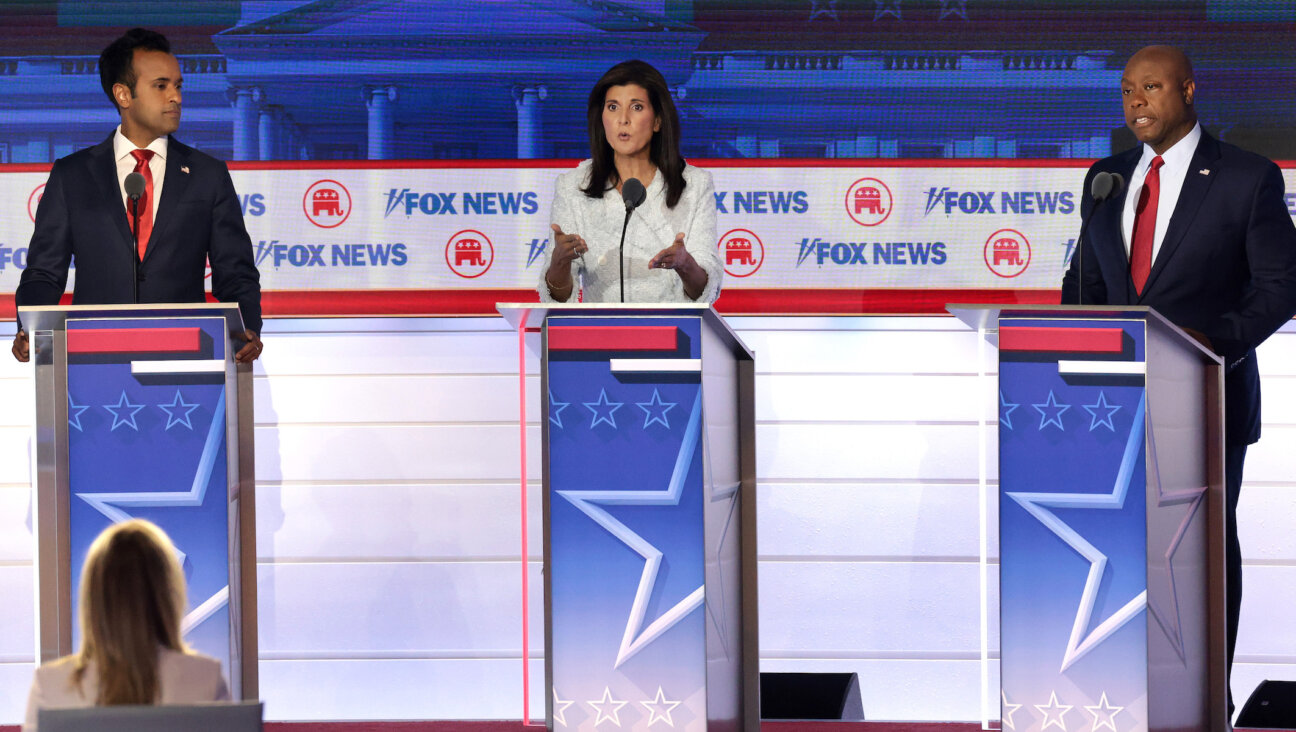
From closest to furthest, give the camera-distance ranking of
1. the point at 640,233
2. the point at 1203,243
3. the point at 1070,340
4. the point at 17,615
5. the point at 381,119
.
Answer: the point at 1070,340
the point at 1203,243
the point at 640,233
the point at 17,615
the point at 381,119

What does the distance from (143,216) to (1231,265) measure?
2400 mm

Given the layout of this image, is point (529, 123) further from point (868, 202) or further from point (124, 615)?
point (124, 615)

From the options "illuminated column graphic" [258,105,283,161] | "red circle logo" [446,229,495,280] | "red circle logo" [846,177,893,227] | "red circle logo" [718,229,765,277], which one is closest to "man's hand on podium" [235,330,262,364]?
"red circle logo" [446,229,495,280]

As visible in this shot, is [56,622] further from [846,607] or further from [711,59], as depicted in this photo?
[711,59]

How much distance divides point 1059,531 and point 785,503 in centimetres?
170

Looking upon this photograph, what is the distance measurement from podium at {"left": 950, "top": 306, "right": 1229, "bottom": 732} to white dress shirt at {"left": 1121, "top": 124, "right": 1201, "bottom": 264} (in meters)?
0.57

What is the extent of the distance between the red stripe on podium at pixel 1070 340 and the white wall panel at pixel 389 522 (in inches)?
72.0

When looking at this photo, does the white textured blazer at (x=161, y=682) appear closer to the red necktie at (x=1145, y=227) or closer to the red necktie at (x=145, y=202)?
the red necktie at (x=145, y=202)

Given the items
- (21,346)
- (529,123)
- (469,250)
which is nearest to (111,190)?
(21,346)

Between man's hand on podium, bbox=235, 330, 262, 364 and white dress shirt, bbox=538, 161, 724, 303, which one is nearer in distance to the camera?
man's hand on podium, bbox=235, 330, 262, 364

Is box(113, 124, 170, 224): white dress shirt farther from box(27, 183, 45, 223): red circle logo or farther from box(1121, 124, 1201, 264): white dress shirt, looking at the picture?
box(1121, 124, 1201, 264): white dress shirt

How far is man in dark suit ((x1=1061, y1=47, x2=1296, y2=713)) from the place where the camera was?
273cm

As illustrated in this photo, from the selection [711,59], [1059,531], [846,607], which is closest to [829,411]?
[846,607]

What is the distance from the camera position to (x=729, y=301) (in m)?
4.48
